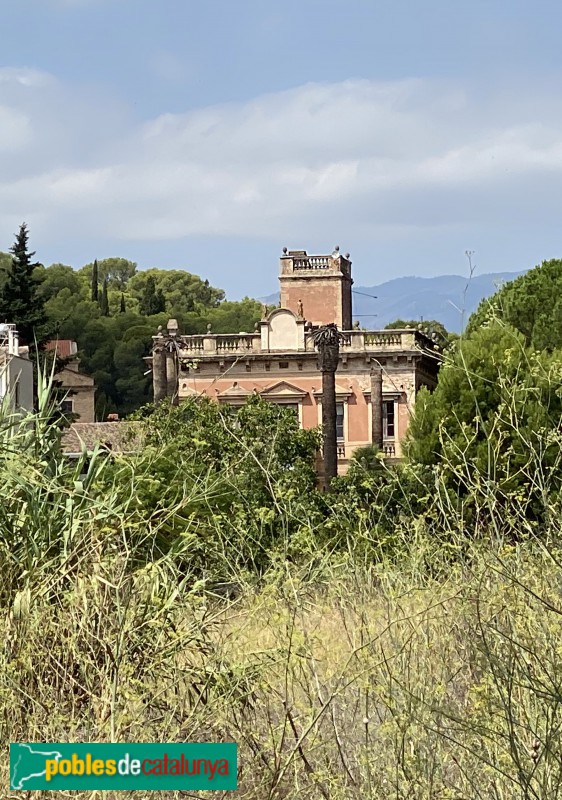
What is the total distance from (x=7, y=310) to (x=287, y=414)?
12192 mm

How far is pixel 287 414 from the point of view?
3192cm

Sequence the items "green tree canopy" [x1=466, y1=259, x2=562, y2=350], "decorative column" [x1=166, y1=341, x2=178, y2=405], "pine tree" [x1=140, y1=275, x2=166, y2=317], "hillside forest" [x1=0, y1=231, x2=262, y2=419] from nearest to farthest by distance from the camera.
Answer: "green tree canopy" [x1=466, y1=259, x2=562, y2=350] < "decorative column" [x1=166, y1=341, x2=178, y2=405] < "hillside forest" [x1=0, y1=231, x2=262, y2=419] < "pine tree" [x1=140, y1=275, x2=166, y2=317]

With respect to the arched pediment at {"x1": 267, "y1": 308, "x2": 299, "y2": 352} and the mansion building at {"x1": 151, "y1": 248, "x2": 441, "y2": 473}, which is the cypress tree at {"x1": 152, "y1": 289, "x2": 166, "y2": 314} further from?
the arched pediment at {"x1": 267, "y1": 308, "x2": 299, "y2": 352}

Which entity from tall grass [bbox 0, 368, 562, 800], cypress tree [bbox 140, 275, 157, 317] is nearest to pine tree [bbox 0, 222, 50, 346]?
tall grass [bbox 0, 368, 562, 800]

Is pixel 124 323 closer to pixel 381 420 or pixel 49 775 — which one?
pixel 381 420

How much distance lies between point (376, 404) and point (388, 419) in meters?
1.32

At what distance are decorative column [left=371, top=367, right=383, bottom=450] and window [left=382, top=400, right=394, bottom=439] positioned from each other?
0.72 meters

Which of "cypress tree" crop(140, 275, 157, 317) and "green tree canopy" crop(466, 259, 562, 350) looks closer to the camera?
"green tree canopy" crop(466, 259, 562, 350)

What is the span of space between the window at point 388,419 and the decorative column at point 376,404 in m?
0.72

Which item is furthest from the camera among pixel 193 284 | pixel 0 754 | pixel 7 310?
pixel 193 284

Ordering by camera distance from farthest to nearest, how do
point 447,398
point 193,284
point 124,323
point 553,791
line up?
1. point 193,284
2. point 124,323
3. point 447,398
4. point 553,791

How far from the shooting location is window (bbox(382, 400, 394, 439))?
41375mm

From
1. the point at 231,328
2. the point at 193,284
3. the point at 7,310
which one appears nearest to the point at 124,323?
the point at 231,328

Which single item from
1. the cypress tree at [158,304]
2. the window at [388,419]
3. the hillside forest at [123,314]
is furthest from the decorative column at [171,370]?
the cypress tree at [158,304]
